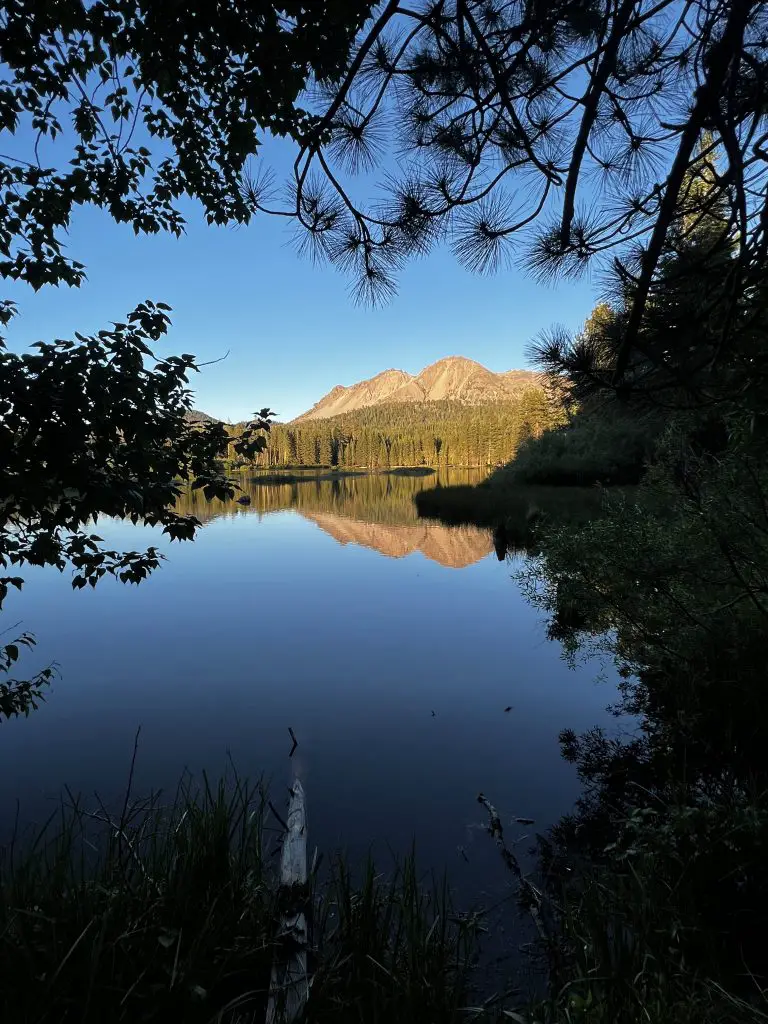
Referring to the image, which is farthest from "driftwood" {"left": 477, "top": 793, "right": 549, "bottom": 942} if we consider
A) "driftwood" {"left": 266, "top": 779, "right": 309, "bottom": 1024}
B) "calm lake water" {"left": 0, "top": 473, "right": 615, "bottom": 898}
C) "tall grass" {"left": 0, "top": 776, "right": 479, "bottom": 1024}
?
"driftwood" {"left": 266, "top": 779, "right": 309, "bottom": 1024}

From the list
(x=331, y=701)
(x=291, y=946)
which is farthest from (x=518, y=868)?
(x=331, y=701)

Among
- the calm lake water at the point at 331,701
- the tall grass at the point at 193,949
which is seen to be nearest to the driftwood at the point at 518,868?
the calm lake water at the point at 331,701

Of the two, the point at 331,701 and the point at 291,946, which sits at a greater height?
the point at 291,946

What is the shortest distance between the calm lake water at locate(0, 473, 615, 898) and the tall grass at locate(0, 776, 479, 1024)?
1.77m

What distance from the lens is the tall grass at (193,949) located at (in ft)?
7.79

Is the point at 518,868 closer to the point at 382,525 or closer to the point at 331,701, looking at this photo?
the point at 331,701

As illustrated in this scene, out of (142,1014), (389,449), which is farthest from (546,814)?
(389,449)

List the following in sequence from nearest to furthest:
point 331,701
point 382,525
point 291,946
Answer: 1. point 291,946
2. point 331,701
3. point 382,525

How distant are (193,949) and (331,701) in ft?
22.9

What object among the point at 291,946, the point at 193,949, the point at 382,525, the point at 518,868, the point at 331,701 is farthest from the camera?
the point at 382,525

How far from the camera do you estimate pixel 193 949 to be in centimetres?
265

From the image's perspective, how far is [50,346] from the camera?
3590mm

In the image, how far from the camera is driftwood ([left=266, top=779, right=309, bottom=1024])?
2557 mm

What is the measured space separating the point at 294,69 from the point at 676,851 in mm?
6290
